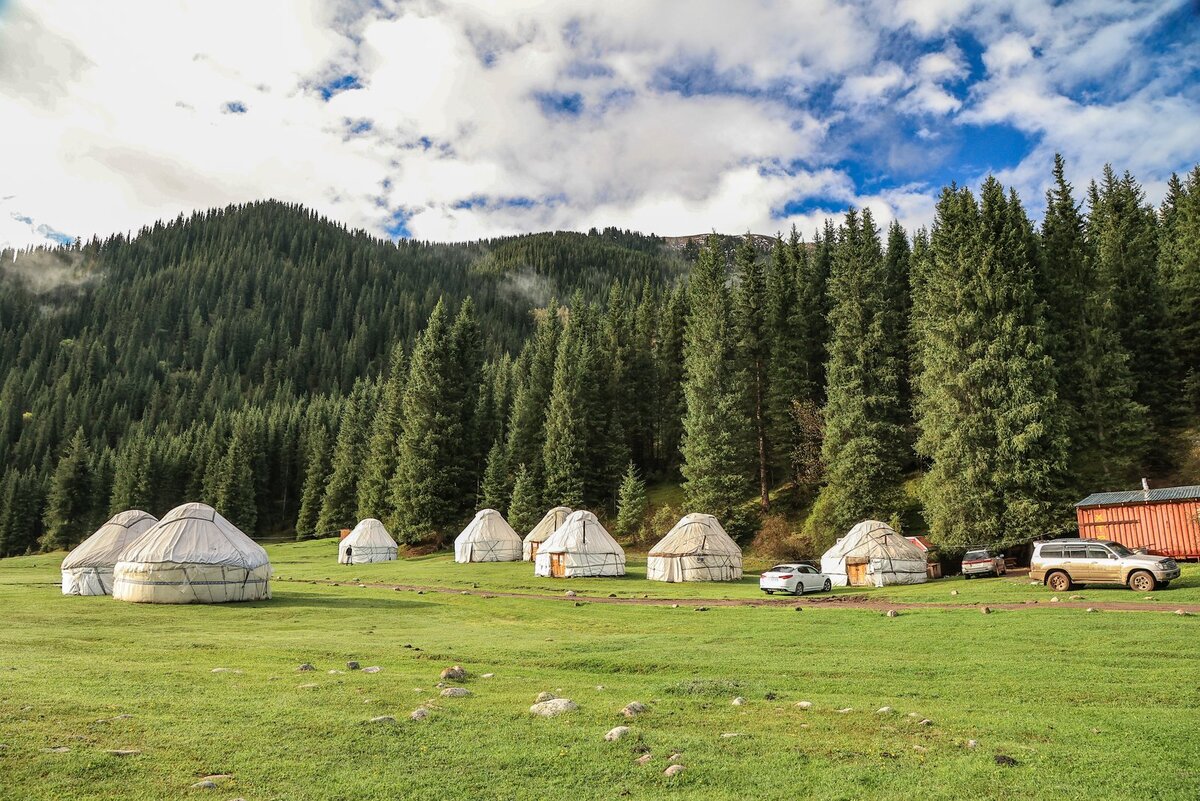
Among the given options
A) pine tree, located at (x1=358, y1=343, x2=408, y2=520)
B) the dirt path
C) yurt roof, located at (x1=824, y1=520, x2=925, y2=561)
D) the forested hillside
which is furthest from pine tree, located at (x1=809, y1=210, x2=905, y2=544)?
pine tree, located at (x1=358, y1=343, x2=408, y2=520)

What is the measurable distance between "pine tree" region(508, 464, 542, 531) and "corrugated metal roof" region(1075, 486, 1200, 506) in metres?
40.4

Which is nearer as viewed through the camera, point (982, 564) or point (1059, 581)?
point (1059, 581)

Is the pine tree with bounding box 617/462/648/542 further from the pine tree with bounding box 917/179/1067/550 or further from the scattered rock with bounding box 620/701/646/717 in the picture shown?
the scattered rock with bounding box 620/701/646/717

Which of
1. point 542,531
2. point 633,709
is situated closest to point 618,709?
point 633,709

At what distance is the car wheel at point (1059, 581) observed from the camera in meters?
24.4

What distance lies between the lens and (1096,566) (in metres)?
23.8

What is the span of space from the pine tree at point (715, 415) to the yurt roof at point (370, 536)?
2750 centimetres

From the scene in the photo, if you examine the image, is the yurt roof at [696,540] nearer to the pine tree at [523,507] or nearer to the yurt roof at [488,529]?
the yurt roof at [488,529]

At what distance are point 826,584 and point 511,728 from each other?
2711 cm

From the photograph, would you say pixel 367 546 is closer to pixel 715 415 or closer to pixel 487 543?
pixel 487 543

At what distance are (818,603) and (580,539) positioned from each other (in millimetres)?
18374

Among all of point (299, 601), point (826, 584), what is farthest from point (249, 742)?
point (826, 584)

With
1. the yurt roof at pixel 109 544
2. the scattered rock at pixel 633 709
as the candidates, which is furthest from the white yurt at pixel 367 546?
the scattered rock at pixel 633 709

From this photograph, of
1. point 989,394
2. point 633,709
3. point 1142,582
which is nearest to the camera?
point 633,709
